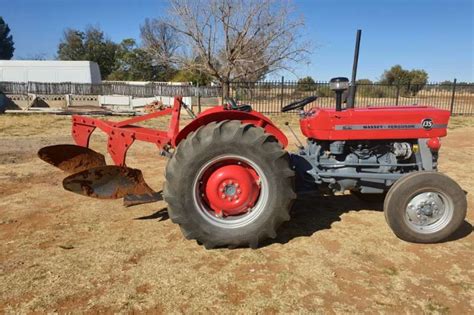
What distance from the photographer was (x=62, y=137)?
1052cm

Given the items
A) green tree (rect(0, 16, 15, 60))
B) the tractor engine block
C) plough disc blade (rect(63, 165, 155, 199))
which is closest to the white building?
plough disc blade (rect(63, 165, 155, 199))

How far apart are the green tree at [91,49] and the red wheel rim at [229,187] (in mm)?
55379

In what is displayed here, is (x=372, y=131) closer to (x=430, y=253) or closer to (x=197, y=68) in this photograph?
(x=430, y=253)

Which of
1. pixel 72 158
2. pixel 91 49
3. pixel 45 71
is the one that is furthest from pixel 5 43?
pixel 72 158

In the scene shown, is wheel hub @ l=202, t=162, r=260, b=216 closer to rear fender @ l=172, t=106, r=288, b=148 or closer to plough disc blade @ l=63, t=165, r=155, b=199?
rear fender @ l=172, t=106, r=288, b=148

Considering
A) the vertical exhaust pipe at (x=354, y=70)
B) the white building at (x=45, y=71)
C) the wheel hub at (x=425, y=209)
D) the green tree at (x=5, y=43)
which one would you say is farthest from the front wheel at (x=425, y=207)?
the green tree at (x=5, y=43)

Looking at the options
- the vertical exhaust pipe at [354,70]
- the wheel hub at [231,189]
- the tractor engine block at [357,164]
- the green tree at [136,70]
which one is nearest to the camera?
the wheel hub at [231,189]

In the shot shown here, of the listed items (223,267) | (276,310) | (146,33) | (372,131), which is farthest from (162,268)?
(146,33)

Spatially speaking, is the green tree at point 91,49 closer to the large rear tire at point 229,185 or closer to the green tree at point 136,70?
the green tree at point 136,70

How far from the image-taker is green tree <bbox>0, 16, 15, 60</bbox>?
5838cm

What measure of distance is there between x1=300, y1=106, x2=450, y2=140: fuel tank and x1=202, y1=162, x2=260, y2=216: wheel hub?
2.83ft

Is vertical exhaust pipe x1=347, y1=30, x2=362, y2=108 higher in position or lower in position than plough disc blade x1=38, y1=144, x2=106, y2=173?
higher

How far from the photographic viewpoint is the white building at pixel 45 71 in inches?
1009

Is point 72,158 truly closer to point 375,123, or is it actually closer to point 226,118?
point 226,118
